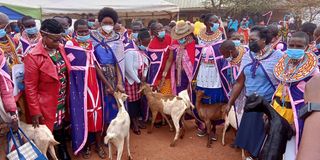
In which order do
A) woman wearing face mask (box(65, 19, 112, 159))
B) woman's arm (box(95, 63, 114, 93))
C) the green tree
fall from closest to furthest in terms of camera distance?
woman wearing face mask (box(65, 19, 112, 159)) < woman's arm (box(95, 63, 114, 93)) < the green tree

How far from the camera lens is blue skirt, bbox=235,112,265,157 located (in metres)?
3.18

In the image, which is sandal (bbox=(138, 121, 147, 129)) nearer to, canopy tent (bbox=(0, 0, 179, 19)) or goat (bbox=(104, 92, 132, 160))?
goat (bbox=(104, 92, 132, 160))

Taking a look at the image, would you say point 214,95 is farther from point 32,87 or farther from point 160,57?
point 32,87

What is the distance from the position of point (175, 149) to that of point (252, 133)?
1951mm

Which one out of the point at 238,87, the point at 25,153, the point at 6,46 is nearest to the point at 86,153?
the point at 25,153

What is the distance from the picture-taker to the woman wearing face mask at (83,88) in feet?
13.9

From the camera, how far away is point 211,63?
17.1 feet

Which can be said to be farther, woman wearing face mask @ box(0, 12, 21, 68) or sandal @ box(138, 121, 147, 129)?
sandal @ box(138, 121, 147, 129)

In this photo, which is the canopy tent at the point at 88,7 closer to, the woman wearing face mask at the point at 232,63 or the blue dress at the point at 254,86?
the woman wearing face mask at the point at 232,63

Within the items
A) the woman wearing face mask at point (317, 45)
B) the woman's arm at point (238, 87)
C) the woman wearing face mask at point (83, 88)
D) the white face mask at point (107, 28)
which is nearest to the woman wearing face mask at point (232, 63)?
the woman's arm at point (238, 87)

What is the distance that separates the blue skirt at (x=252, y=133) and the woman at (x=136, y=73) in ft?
7.48

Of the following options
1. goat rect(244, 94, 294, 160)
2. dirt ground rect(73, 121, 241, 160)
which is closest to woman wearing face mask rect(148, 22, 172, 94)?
dirt ground rect(73, 121, 241, 160)

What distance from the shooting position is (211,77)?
5.21m

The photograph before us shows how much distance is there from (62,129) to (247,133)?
2.42 m
